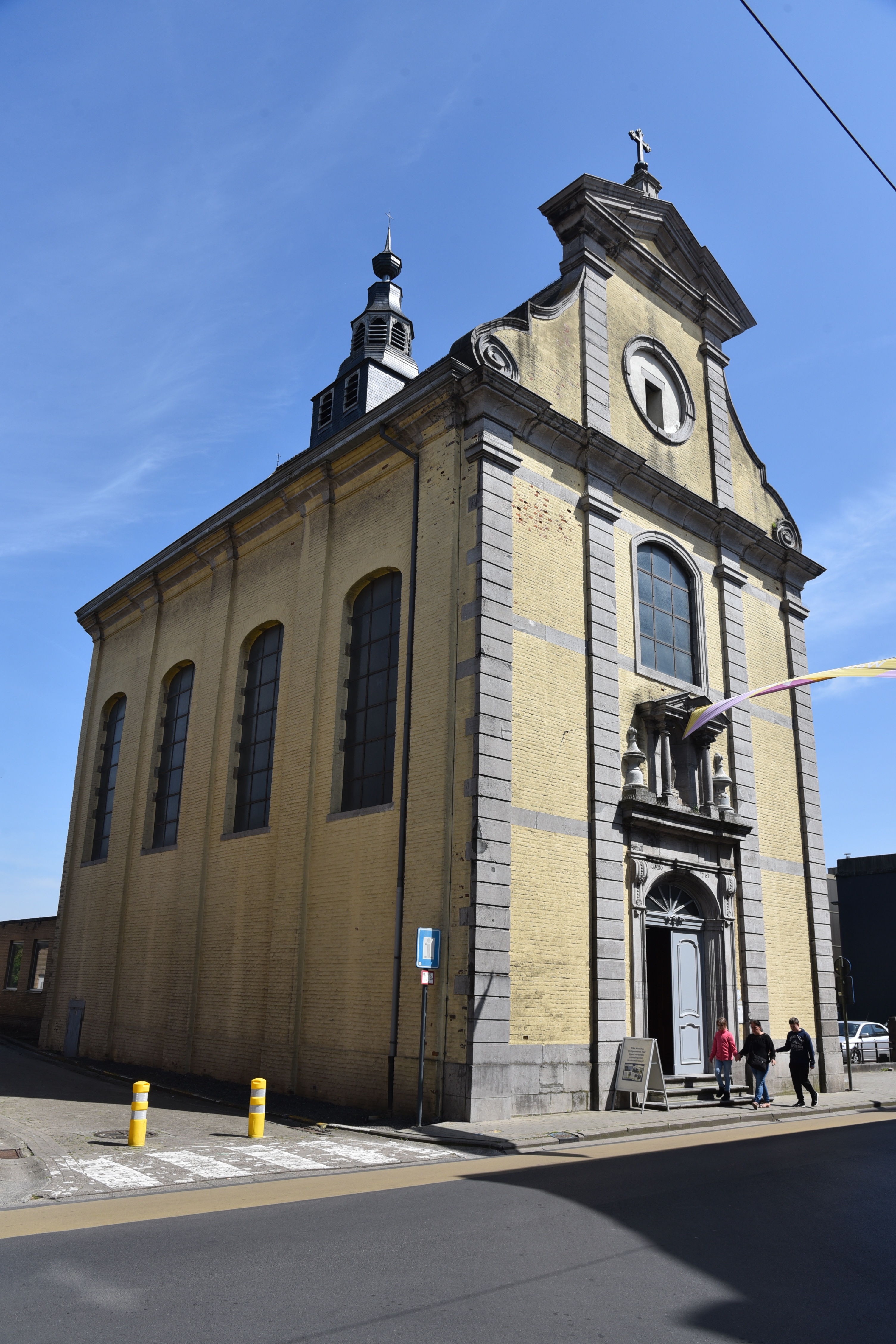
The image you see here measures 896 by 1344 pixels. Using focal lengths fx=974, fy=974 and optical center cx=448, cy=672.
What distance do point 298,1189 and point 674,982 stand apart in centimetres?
976

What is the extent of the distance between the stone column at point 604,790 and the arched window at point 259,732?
6426mm

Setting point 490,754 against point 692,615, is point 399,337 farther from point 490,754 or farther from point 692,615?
point 490,754

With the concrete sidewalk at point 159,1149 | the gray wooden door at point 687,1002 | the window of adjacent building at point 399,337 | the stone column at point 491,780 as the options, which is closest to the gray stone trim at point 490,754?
the stone column at point 491,780

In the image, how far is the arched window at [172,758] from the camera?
22047 mm

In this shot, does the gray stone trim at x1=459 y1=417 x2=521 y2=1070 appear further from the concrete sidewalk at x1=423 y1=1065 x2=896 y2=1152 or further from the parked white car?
the parked white car

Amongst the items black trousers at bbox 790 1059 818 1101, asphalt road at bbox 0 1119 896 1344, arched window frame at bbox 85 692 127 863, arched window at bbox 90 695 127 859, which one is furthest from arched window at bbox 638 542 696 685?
arched window at bbox 90 695 127 859

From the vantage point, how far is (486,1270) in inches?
227

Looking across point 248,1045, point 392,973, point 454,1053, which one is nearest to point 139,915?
point 248,1045

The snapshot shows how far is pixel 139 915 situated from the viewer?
70.5 feet

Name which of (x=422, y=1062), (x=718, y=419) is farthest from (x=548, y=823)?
(x=718, y=419)

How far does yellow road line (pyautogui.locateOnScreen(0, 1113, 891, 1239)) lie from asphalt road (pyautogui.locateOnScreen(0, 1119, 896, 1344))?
0.23 m

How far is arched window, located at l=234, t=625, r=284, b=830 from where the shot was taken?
753 inches

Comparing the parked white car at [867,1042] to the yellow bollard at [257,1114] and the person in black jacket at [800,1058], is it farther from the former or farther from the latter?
the yellow bollard at [257,1114]

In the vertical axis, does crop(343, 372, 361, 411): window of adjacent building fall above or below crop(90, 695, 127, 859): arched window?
above
